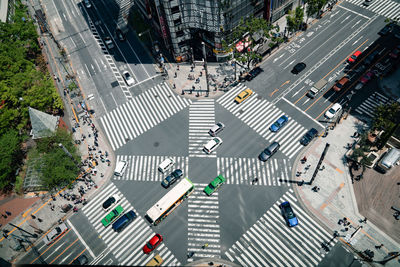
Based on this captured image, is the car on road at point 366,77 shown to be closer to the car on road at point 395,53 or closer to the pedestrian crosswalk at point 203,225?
the car on road at point 395,53

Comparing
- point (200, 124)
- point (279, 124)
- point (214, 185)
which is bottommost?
point (214, 185)

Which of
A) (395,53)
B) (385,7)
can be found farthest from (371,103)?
(385,7)

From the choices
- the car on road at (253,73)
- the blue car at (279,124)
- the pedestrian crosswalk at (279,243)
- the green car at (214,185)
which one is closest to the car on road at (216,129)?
the blue car at (279,124)

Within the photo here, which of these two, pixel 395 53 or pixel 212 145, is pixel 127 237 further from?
pixel 395 53

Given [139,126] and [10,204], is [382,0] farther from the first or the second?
[10,204]

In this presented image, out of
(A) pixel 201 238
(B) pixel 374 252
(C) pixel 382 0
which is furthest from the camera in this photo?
(C) pixel 382 0

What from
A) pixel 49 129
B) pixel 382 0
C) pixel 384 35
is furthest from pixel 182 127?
pixel 382 0

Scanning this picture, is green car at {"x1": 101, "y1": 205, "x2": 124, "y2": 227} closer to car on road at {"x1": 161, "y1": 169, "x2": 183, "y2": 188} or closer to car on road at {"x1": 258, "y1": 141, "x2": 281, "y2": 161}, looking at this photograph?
car on road at {"x1": 161, "y1": 169, "x2": 183, "y2": 188}

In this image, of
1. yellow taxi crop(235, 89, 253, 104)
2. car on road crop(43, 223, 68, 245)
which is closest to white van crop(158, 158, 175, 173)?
car on road crop(43, 223, 68, 245)
